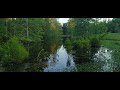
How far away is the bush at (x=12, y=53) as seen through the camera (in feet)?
26.6

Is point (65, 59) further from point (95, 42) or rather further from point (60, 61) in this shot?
point (95, 42)

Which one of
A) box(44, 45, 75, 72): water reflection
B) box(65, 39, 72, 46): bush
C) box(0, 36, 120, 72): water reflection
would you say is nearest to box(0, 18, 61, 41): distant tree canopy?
box(0, 36, 120, 72): water reflection

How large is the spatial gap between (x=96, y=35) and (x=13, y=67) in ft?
12.5

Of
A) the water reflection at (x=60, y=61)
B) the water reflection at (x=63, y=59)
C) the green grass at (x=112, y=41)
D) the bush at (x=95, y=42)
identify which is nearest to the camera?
the water reflection at (x=63, y=59)

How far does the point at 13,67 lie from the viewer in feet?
26.7

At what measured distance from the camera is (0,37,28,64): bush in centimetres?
810

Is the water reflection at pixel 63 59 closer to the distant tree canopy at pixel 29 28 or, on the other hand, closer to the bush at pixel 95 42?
the bush at pixel 95 42

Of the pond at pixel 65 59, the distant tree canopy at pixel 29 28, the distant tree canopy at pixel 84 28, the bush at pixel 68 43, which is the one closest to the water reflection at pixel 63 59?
the pond at pixel 65 59

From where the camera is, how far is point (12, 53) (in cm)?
809

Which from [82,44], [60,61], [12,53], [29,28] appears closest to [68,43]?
[82,44]

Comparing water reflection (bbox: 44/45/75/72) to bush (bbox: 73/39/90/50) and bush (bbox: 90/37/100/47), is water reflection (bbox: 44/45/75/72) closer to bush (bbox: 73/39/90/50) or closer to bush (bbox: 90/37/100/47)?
bush (bbox: 73/39/90/50)
